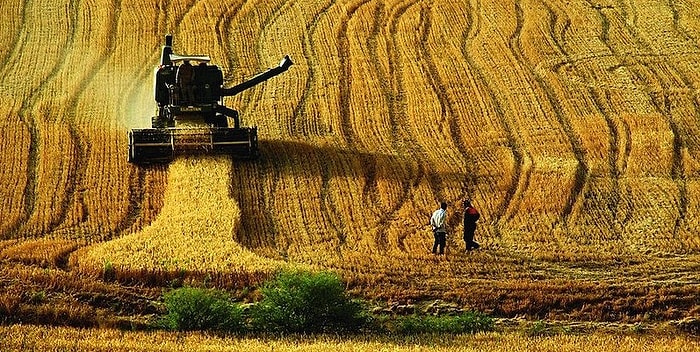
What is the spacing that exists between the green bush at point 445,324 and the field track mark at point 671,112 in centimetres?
826

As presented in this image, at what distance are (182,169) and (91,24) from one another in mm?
16443

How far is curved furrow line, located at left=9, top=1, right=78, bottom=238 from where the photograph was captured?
30342mm

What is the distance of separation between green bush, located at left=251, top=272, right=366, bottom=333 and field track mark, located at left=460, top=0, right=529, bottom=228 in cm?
868

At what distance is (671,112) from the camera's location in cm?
3981

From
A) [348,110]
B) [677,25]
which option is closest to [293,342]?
[348,110]

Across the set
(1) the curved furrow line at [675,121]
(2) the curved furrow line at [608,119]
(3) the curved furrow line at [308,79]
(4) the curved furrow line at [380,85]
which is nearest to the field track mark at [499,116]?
(2) the curved furrow line at [608,119]

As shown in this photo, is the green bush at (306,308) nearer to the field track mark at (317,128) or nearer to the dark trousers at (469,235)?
the field track mark at (317,128)

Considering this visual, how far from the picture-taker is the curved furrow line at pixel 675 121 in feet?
107

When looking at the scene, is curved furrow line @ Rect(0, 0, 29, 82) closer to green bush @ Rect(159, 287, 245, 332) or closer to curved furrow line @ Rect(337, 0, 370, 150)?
curved furrow line @ Rect(337, 0, 370, 150)

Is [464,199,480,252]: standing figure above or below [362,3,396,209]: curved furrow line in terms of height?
below

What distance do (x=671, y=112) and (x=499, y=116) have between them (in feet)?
16.2

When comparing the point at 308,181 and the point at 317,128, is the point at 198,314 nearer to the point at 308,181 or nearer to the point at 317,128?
the point at 308,181

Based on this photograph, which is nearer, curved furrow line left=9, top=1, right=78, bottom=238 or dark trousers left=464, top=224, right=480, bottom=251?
dark trousers left=464, top=224, right=480, bottom=251

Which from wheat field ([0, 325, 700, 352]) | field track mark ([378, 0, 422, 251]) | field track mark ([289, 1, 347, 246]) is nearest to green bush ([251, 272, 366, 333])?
wheat field ([0, 325, 700, 352])
